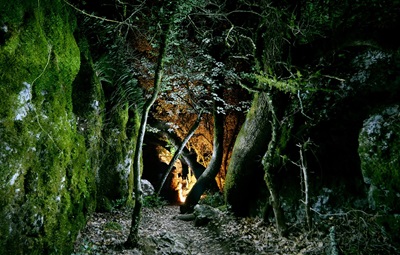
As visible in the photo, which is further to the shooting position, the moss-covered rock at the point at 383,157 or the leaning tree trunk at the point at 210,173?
the leaning tree trunk at the point at 210,173

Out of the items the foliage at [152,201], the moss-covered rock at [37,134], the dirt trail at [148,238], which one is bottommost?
the dirt trail at [148,238]

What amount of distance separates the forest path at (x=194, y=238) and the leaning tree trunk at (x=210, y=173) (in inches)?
85.6

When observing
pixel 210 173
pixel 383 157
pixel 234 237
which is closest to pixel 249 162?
pixel 234 237

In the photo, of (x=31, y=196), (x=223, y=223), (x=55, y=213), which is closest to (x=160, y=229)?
(x=223, y=223)

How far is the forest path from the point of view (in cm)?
555

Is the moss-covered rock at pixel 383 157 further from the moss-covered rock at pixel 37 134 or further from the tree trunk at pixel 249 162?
the moss-covered rock at pixel 37 134

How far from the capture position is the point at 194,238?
772cm

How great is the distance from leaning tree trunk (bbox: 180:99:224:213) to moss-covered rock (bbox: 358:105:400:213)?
6.52m

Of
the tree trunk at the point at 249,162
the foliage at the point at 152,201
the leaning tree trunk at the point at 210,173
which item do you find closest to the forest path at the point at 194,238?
the tree trunk at the point at 249,162

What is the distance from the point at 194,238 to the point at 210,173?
4073 mm

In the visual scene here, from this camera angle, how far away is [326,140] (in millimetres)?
7254

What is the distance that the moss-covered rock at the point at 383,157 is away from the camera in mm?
5270

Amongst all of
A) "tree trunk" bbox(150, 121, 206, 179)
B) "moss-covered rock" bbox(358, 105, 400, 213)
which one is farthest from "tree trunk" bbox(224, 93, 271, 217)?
"tree trunk" bbox(150, 121, 206, 179)

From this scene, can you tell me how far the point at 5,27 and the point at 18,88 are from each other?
0.88 metres
